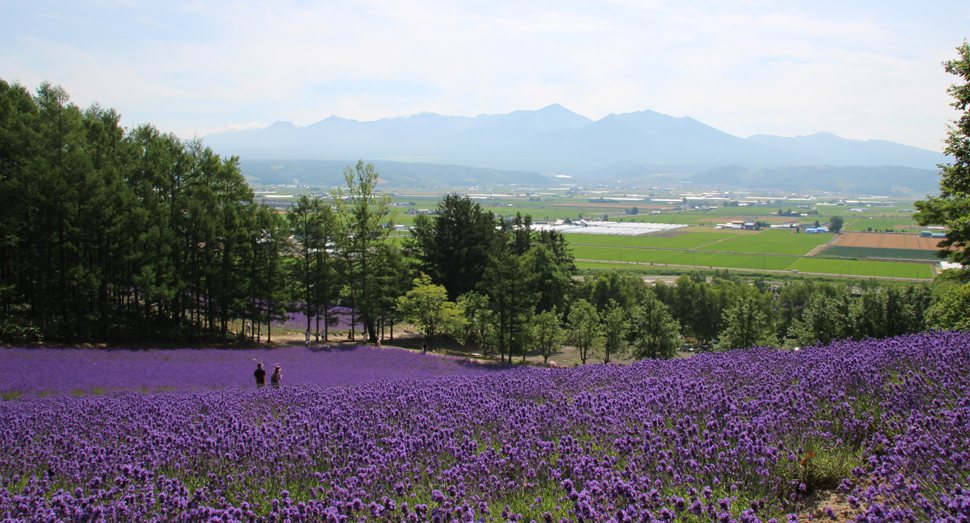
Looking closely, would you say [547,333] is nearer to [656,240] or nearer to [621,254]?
[621,254]

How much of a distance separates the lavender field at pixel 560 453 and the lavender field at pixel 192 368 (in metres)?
9.89

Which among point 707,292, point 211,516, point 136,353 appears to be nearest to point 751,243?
point 707,292

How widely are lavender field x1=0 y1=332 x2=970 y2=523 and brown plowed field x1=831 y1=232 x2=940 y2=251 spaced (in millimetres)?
175278

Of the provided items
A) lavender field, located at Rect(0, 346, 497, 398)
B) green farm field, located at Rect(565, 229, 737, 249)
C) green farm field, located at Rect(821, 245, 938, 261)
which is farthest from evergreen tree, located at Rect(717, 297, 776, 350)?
green farm field, located at Rect(565, 229, 737, 249)

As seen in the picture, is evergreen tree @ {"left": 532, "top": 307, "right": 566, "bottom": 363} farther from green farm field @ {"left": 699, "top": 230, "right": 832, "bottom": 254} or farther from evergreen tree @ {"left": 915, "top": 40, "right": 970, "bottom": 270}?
green farm field @ {"left": 699, "top": 230, "right": 832, "bottom": 254}

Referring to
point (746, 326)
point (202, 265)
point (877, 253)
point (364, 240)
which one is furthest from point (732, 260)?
point (202, 265)

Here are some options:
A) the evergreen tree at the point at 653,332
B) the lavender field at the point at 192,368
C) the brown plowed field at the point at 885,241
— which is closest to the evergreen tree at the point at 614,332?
the evergreen tree at the point at 653,332

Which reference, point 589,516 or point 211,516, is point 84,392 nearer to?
Answer: point 211,516

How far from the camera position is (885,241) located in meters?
164

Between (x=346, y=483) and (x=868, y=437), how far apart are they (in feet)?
20.0

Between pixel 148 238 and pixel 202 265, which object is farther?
pixel 202 265

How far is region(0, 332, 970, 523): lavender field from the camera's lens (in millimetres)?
4914

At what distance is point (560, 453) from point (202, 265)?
36149mm

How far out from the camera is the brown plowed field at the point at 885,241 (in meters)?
151
